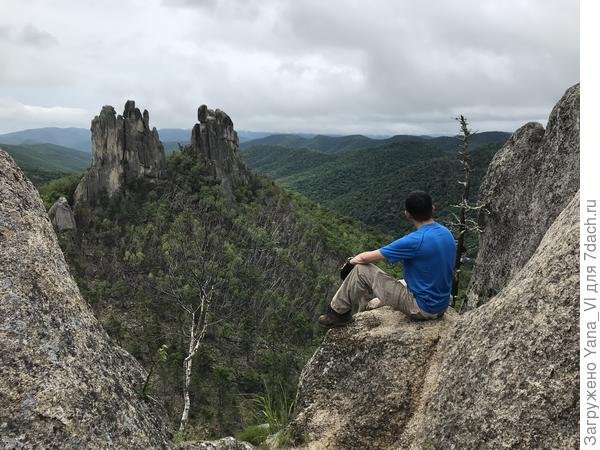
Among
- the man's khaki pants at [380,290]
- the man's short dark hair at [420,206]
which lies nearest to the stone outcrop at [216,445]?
the man's khaki pants at [380,290]

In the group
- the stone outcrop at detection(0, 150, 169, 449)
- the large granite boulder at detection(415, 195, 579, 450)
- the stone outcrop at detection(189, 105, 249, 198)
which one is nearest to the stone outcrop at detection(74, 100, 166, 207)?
the stone outcrop at detection(189, 105, 249, 198)

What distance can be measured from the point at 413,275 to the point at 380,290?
87cm

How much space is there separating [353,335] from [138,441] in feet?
16.4

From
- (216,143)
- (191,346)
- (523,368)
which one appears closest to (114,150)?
(216,143)

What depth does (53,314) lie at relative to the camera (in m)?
5.38

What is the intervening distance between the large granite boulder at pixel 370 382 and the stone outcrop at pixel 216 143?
280ft


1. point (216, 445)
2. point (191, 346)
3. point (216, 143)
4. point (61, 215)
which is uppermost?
point (216, 143)

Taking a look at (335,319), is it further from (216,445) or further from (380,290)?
(216,445)

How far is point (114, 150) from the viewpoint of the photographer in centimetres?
8075

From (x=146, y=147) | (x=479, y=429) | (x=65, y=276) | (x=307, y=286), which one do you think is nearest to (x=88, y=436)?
(x=65, y=276)

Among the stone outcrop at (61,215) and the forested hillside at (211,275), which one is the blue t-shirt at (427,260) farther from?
the stone outcrop at (61,215)

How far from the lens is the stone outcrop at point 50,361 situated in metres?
4.63

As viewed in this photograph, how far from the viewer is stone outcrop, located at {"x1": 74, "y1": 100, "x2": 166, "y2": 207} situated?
7938 centimetres
